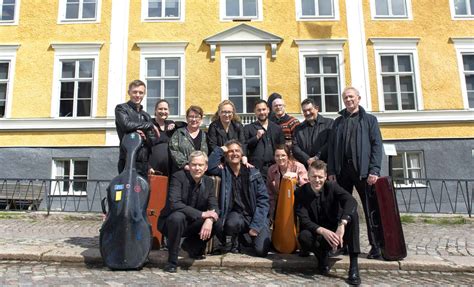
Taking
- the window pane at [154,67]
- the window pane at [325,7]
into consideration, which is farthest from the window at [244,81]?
the window pane at [325,7]

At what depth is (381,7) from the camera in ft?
45.4

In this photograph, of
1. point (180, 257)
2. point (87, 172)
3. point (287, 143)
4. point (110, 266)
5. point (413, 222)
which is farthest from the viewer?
point (87, 172)

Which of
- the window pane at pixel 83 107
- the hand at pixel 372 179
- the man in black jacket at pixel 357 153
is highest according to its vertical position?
the window pane at pixel 83 107

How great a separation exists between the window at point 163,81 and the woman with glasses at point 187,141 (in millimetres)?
8119

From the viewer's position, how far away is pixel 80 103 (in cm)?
1313

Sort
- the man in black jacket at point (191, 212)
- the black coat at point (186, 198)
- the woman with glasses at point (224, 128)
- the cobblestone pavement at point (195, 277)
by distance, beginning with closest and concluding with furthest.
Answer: the cobblestone pavement at point (195, 277)
the man in black jacket at point (191, 212)
the black coat at point (186, 198)
the woman with glasses at point (224, 128)

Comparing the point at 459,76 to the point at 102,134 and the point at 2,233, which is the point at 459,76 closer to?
the point at 102,134

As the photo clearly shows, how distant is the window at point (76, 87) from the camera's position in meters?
13.1

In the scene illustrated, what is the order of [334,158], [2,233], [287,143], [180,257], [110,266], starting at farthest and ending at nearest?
[2,233] < [287,143] < [334,158] < [180,257] < [110,266]

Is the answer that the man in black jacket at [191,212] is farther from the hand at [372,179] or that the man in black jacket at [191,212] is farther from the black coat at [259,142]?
the hand at [372,179]

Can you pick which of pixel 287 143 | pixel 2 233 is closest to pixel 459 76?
pixel 287 143

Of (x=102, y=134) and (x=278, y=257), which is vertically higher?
(x=102, y=134)

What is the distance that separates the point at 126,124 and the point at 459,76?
12.9 m

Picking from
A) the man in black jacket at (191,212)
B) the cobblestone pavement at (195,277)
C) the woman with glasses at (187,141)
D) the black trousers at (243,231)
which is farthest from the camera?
the woman with glasses at (187,141)
